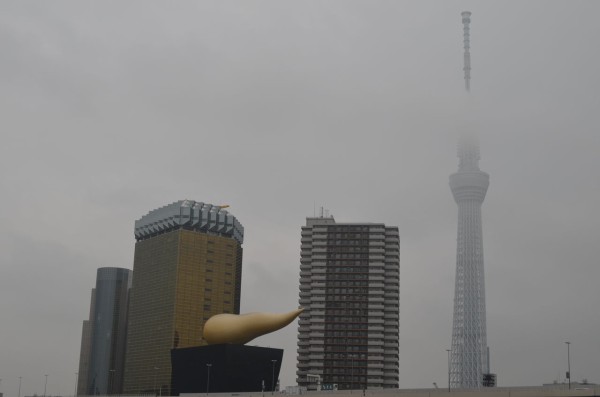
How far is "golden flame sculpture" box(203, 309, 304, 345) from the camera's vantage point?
5512 inches

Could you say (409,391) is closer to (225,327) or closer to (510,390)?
(510,390)

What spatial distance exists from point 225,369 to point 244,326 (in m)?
7.37

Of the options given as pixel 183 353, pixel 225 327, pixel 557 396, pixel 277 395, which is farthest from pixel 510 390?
pixel 183 353

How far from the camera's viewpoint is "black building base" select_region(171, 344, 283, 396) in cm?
14162

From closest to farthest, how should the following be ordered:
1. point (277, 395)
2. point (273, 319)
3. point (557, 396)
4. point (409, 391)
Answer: point (557, 396), point (409, 391), point (277, 395), point (273, 319)

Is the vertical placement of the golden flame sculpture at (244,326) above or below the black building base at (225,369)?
above

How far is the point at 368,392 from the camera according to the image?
11044 cm

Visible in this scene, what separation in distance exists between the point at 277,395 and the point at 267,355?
78.6ft

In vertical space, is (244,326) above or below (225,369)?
above

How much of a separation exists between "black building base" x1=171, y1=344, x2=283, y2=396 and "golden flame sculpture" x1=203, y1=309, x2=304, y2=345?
1422 millimetres

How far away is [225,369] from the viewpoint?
140750 mm

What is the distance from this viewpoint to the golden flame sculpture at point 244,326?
5512 inches

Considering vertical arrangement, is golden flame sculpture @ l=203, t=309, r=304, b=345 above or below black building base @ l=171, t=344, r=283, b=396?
above

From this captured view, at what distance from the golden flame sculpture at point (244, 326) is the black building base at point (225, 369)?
1422 mm
